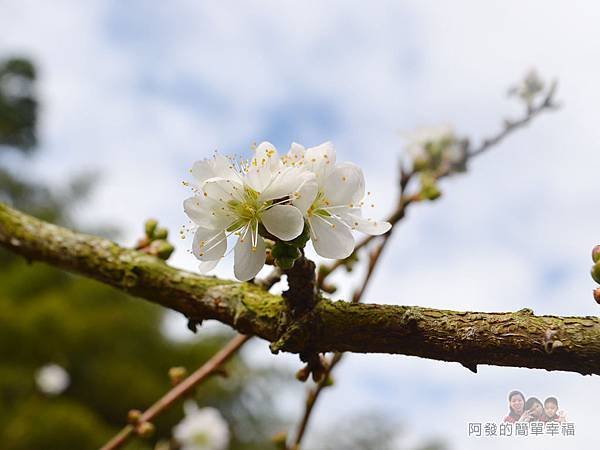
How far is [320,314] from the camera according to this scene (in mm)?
546

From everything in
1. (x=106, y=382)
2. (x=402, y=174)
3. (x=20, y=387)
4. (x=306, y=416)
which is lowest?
(x=306, y=416)

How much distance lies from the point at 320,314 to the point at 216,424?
6.59 ft

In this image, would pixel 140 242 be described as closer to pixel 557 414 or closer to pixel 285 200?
pixel 285 200

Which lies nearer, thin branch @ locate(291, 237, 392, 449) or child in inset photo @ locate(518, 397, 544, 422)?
child in inset photo @ locate(518, 397, 544, 422)

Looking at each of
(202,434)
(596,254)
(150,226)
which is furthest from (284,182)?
(202,434)

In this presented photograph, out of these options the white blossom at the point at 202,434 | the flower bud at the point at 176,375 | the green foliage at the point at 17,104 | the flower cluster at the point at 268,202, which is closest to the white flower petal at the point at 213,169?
the flower cluster at the point at 268,202

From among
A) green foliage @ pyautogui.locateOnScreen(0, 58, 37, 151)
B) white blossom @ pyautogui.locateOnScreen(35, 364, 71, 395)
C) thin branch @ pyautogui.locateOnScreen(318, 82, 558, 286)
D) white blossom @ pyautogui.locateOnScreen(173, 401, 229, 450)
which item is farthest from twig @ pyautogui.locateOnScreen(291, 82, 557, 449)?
green foliage @ pyautogui.locateOnScreen(0, 58, 37, 151)

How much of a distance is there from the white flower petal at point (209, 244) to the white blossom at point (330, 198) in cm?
8

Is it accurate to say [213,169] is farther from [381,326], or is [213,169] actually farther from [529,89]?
[529,89]

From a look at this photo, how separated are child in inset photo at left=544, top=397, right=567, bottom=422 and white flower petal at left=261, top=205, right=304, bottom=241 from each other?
32cm

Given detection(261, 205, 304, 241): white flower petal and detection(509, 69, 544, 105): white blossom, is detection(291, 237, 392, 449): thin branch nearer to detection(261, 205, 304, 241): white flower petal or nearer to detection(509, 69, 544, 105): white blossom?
detection(261, 205, 304, 241): white flower petal

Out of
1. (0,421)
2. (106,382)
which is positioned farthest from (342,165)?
(106,382)

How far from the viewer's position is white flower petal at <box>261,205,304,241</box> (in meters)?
0.50

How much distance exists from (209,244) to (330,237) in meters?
0.11
